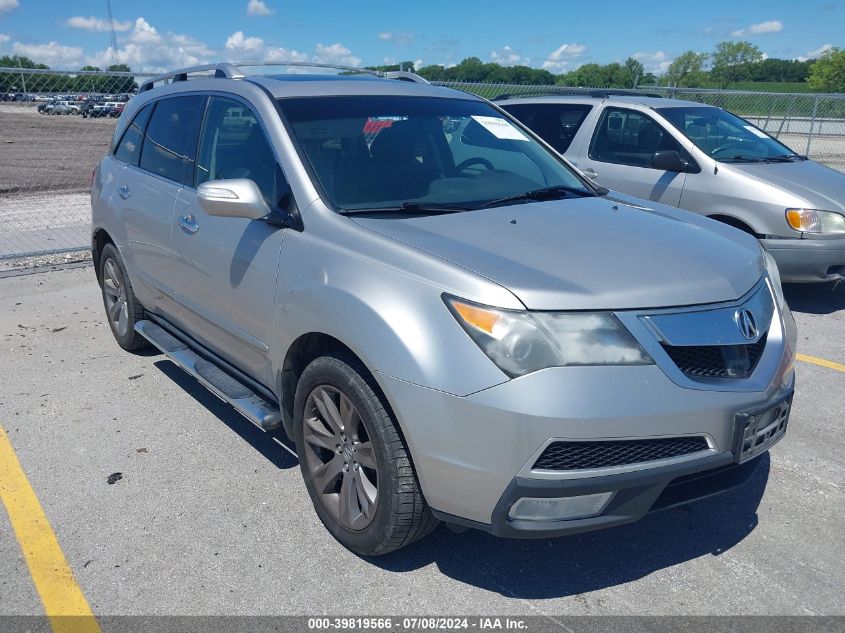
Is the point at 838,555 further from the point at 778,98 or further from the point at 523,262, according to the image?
the point at 778,98

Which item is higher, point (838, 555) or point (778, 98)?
point (778, 98)

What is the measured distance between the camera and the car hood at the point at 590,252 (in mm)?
2605

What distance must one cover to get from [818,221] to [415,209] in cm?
450

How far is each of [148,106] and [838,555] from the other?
4.69m

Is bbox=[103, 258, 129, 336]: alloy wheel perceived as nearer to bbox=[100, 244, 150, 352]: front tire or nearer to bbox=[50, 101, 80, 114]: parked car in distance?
bbox=[100, 244, 150, 352]: front tire

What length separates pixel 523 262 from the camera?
2.76 m

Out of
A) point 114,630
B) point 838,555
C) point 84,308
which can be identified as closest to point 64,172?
point 84,308

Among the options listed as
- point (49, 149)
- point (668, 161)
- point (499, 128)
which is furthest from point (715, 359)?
point (49, 149)

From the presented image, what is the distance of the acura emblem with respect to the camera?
2.75 meters

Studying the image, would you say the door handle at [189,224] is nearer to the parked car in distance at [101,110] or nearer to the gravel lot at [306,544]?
the gravel lot at [306,544]

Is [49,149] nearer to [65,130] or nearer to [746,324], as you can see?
[65,130]

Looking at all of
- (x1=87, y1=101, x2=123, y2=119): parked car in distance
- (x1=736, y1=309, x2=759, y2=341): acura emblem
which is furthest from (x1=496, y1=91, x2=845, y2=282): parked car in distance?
(x1=87, y1=101, x2=123, y2=119): parked car in distance

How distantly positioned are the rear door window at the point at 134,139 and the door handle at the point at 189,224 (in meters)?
1.15

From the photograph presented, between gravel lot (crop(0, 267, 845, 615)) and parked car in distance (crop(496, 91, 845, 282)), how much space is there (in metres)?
2.28
